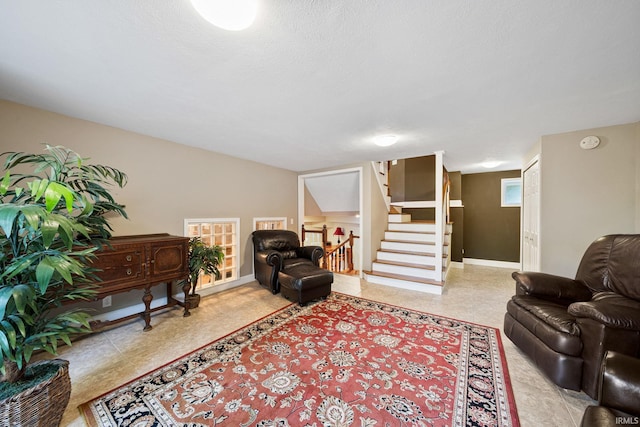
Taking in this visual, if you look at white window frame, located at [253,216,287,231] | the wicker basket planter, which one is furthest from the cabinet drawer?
white window frame, located at [253,216,287,231]

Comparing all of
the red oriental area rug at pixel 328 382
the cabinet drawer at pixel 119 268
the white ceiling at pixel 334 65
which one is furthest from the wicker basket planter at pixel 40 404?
the white ceiling at pixel 334 65

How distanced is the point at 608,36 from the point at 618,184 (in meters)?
2.30

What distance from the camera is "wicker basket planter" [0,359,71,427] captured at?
3.85 feet

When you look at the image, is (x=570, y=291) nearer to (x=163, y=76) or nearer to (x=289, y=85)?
(x=289, y=85)

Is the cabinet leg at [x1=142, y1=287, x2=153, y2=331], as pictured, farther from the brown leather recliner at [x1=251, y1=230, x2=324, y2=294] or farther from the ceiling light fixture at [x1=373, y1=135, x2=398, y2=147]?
the ceiling light fixture at [x1=373, y1=135, x2=398, y2=147]

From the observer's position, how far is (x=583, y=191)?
9.05 feet

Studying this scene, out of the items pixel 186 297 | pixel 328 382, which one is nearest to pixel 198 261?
pixel 186 297

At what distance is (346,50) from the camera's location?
144 centimetres

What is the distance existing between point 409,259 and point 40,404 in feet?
14.8

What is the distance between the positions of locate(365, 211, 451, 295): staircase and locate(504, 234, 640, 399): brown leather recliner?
1595 millimetres

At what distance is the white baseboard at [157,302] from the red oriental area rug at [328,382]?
1403 millimetres

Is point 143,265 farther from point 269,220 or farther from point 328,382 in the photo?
point 269,220

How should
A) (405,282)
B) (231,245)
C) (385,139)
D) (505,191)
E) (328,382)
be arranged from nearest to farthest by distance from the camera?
(328,382) → (385,139) → (405,282) → (231,245) → (505,191)

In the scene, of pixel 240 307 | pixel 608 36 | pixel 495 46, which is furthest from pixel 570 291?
pixel 240 307
